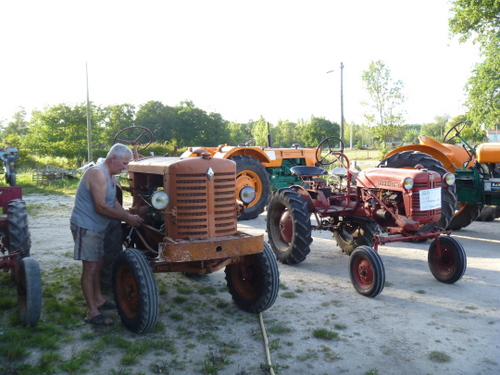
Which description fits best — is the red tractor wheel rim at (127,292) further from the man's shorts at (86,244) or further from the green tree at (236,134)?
the green tree at (236,134)

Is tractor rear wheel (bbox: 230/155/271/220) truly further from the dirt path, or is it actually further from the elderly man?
the elderly man

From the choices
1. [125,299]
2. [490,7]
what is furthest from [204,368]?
[490,7]

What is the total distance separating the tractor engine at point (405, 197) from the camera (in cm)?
502

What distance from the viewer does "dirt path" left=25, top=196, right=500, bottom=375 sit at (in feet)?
10.4

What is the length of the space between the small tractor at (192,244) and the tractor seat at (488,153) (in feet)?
17.1

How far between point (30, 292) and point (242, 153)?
252 inches

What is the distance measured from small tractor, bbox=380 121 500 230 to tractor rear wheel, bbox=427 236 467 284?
2045mm

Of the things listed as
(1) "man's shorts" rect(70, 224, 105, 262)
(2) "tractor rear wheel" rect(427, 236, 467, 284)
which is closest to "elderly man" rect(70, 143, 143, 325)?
(1) "man's shorts" rect(70, 224, 105, 262)

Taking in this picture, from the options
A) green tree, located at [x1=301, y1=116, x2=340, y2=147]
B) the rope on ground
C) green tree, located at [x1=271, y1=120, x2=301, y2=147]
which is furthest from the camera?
green tree, located at [x1=271, y1=120, x2=301, y2=147]

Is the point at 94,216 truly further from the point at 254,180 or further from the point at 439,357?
the point at 254,180

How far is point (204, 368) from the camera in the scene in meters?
3.08

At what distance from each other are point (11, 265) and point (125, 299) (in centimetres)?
Result: 109

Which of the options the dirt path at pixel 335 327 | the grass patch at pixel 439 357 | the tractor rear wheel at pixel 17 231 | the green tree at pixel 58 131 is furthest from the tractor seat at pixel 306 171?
the green tree at pixel 58 131

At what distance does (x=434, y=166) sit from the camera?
21.5ft
